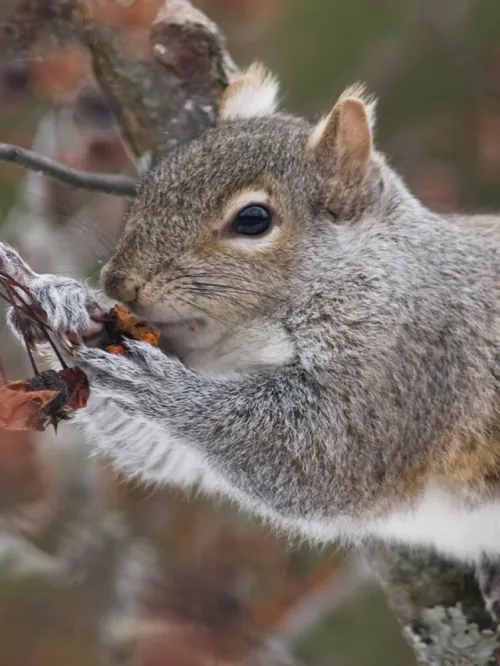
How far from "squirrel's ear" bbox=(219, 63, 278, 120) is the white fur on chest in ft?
4.22

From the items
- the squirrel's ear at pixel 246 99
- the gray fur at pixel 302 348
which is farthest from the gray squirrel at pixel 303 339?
the squirrel's ear at pixel 246 99

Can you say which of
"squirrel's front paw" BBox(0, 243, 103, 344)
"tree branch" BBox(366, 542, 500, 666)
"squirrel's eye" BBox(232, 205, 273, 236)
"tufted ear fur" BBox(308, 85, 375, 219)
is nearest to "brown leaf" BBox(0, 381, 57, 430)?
"squirrel's front paw" BBox(0, 243, 103, 344)

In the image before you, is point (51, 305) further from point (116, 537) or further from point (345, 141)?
point (116, 537)

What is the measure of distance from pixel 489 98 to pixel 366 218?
2.93 meters

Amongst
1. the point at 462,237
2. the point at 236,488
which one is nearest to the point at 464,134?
the point at 462,237

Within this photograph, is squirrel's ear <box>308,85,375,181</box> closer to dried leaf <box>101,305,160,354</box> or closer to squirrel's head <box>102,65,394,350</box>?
squirrel's head <box>102,65,394,350</box>

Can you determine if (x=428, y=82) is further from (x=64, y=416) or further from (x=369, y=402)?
(x=64, y=416)

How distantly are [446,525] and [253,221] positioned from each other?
40.9 inches

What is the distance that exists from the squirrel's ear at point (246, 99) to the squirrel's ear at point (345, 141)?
0.49m

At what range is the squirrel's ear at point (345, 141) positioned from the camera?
8.67 feet

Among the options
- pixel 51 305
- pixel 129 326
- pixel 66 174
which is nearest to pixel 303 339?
pixel 129 326

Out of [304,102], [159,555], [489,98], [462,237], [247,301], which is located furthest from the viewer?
[304,102]

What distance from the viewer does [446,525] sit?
9.48 ft

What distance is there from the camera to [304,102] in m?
5.96
